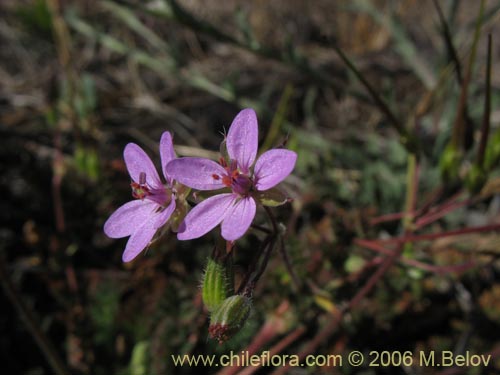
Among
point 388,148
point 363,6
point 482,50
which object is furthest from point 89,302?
point 482,50

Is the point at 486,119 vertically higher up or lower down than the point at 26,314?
lower down

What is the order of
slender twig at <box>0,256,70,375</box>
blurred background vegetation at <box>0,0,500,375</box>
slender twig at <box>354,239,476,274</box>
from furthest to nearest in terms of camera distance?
blurred background vegetation at <box>0,0,500,375</box> → slender twig at <box>354,239,476,274</box> → slender twig at <box>0,256,70,375</box>

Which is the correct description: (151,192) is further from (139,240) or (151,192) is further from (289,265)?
(289,265)

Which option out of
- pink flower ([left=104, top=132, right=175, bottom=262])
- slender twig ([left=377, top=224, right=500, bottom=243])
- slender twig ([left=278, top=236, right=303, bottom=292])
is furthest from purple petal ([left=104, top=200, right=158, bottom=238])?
slender twig ([left=377, top=224, right=500, bottom=243])

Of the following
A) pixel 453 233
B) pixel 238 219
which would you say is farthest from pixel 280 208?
pixel 453 233

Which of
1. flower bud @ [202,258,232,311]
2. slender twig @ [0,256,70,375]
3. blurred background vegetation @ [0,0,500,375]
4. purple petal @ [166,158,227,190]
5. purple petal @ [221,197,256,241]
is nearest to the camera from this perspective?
purple petal @ [221,197,256,241]

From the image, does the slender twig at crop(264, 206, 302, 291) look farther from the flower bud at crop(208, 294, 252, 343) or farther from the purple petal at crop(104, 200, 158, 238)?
the purple petal at crop(104, 200, 158, 238)
